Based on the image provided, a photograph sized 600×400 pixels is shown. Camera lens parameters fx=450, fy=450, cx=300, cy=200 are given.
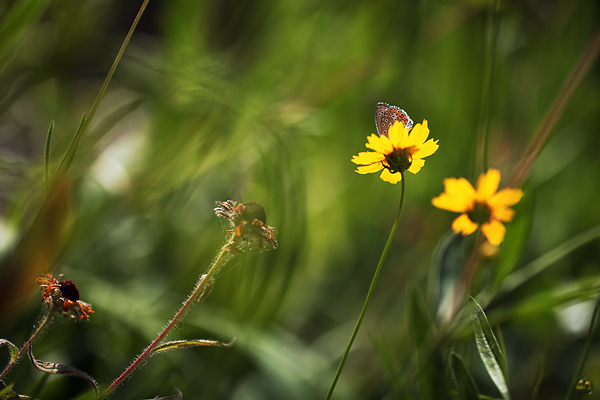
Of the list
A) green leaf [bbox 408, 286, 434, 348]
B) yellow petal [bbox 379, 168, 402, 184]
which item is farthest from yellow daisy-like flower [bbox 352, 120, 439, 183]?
green leaf [bbox 408, 286, 434, 348]

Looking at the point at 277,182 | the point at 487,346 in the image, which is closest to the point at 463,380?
the point at 487,346

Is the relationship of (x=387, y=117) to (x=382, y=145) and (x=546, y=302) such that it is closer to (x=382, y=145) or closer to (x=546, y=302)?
(x=382, y=145)

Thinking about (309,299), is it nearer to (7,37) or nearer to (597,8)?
(7,37)

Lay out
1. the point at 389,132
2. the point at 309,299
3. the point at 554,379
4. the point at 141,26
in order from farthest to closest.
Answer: the point at 141,26, the point at 309,299, the point at 554,379, the point at 389,132

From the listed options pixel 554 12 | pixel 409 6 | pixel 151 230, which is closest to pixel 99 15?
pixel 151 230

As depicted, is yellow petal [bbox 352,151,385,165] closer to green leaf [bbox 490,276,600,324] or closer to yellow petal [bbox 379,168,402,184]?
yellow petal [bbox 379,168,402,184]

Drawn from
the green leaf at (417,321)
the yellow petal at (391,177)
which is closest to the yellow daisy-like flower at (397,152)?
the yellow petal at (391,177)

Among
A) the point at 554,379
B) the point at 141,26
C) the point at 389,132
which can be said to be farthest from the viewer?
the point at 141,26
